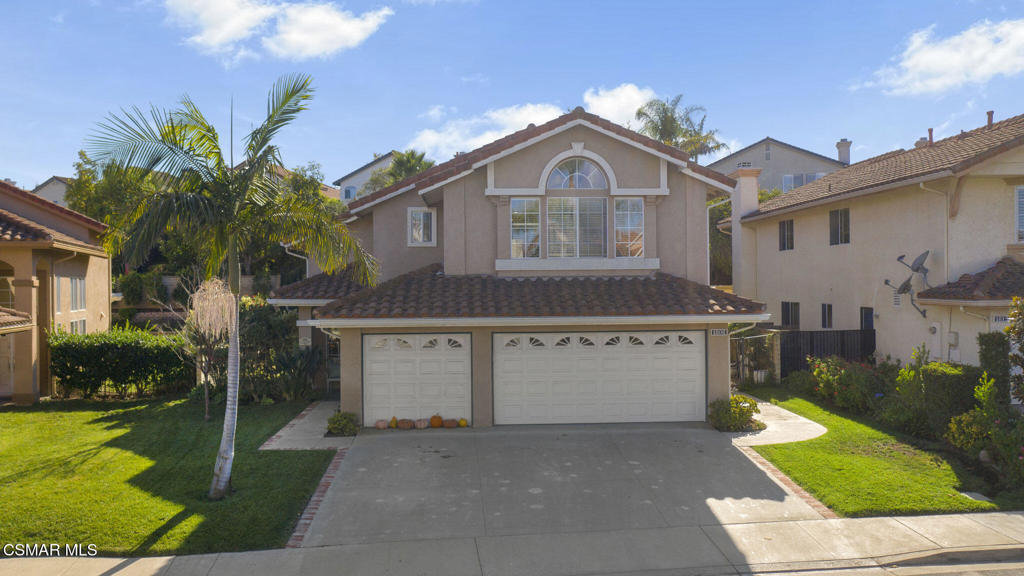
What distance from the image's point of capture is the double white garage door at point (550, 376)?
13.2 metres

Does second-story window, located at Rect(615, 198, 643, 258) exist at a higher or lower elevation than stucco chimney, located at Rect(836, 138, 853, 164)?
lower

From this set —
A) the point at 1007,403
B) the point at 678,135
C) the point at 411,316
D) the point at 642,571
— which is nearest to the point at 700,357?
the point at 1007,403

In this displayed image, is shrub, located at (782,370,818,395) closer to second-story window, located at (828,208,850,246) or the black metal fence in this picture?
the black metal fence

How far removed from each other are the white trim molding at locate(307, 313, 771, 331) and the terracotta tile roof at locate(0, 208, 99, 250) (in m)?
8.06

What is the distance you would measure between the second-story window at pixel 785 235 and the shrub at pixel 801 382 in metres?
6.23

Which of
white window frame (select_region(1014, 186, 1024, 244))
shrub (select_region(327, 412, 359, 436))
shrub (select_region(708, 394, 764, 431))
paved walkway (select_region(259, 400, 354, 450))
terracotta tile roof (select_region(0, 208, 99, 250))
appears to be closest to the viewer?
paved walkway (select_region(259, 400, 354, 450))

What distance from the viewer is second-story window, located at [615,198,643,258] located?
1474 centimetres

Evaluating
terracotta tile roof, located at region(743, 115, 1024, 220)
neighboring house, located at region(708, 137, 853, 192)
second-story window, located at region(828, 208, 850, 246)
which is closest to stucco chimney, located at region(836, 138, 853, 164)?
neighboring house, located at region(708, 137, 853, 192)

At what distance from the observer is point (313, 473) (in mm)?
10180

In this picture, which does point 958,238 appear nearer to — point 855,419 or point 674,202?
point 855,419

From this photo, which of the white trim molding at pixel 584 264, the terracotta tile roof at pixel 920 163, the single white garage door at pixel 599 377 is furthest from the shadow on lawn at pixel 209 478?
the terracotta tile roof at pixel 920 163

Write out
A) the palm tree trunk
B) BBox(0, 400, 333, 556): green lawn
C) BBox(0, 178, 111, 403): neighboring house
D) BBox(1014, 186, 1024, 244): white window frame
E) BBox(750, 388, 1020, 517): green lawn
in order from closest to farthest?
1. BBox(0, 400, 333, 556): green lawn
2. BBox(750, 388, 1020, 517): green lawn
3. the palm tree trunk
4. BBox(1014, 186, 1024, 244): white window frame
5. BBox(0, 178, 111, 403): neighboring house

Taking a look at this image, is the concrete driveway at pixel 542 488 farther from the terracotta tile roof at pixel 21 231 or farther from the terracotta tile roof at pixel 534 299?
the terracotta tile roof at pixel 21 231

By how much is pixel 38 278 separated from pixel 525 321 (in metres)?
13.3
